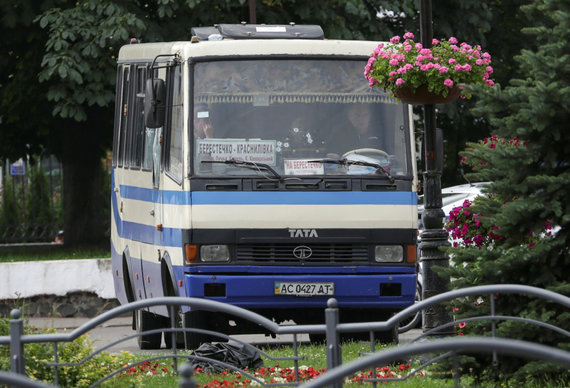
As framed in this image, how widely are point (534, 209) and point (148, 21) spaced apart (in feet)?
47.5

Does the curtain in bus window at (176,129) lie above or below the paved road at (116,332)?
above

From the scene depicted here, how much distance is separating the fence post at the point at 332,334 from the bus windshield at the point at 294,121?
5.22 meters

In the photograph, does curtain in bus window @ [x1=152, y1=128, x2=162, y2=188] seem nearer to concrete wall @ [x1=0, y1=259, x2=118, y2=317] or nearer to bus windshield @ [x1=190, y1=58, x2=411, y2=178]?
bus windshield @ [x1=190, y1=58, x2=411, y2=178]

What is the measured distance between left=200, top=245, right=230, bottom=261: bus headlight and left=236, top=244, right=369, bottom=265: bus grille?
0.11 meters

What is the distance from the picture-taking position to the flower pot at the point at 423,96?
11.2 metres


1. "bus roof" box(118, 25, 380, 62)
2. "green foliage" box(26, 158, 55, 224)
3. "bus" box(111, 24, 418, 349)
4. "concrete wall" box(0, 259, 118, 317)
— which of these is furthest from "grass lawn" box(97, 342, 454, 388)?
"green foliage" box(26, 158, 55, 224)

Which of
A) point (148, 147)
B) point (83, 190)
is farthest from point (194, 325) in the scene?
point (83, 190)

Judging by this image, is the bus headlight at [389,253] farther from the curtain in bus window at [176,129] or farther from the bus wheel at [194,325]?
the curtain in bus window at [176,129]

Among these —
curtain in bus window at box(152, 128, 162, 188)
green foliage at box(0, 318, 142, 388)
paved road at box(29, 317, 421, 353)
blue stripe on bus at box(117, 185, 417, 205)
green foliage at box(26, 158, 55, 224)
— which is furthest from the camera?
green foliage at box(26, 158, 55, 224)

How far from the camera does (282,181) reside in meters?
12.0

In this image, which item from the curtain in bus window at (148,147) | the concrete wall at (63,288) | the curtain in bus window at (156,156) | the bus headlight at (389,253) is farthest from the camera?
the concrete wall at (63,288)

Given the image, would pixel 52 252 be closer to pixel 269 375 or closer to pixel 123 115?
pixel 123 115

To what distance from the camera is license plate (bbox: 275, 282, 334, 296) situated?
1204 centimetres

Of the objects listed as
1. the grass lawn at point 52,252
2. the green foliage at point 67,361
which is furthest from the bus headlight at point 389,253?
the grass lawn at point 52,252
